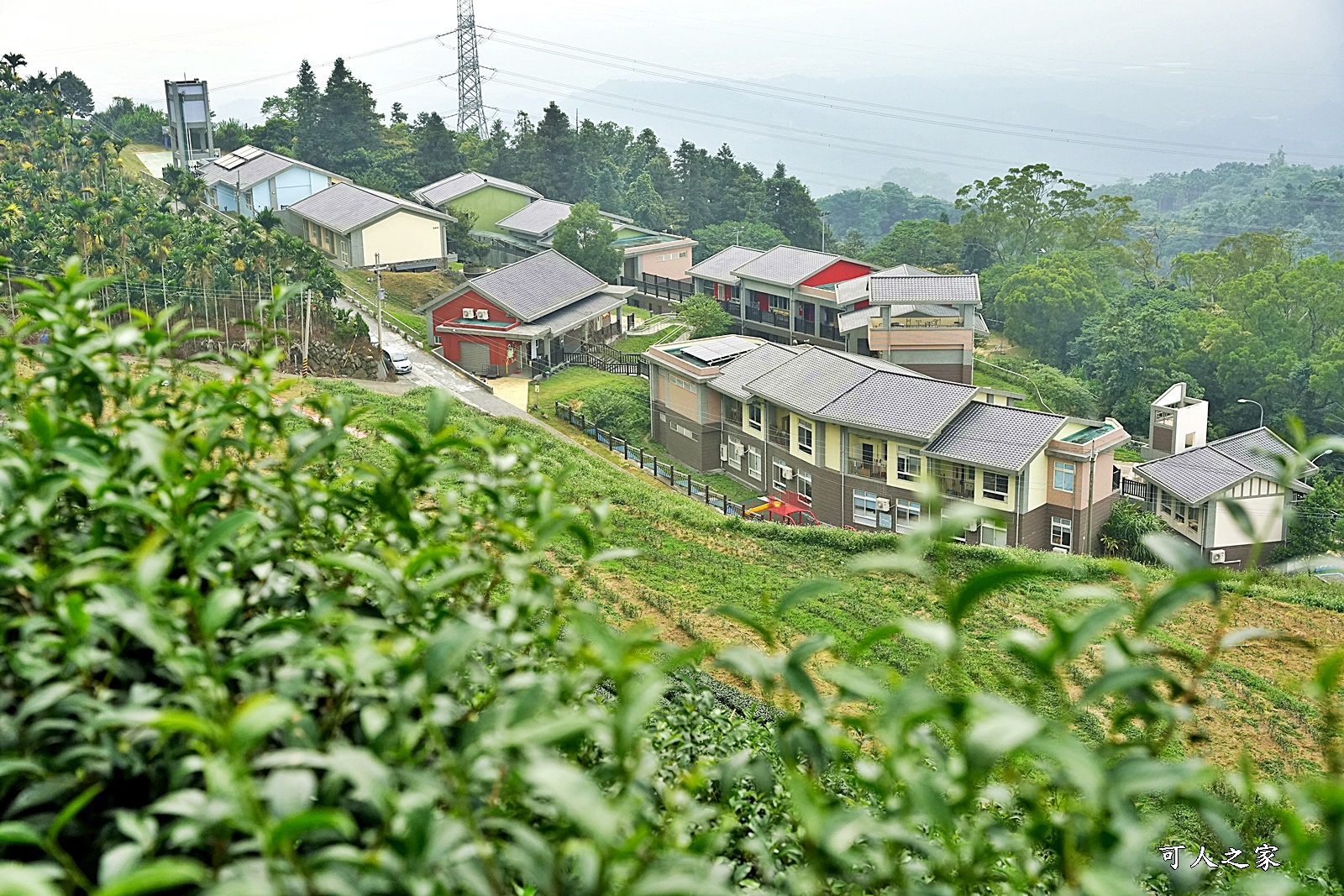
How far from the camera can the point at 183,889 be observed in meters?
1.14

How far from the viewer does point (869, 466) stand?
1817cm

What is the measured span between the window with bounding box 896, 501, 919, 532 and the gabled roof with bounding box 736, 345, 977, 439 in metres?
1.23

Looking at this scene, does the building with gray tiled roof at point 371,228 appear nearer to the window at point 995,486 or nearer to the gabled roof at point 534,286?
the gabled roof at point 534,286

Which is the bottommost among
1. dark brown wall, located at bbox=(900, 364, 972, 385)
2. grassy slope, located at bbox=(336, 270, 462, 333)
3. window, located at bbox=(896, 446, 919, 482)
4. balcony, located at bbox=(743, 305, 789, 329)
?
dark brown wall, located at bbox=(900, 364, 972, 385)

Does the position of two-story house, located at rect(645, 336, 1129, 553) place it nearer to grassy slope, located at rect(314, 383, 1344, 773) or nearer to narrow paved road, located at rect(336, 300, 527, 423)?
grassy slope, located at rect(314, 383, 1344, 773)

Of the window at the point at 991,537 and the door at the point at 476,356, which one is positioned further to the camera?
the door at the point at 476,356

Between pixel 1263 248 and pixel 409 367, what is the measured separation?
29.2 meters

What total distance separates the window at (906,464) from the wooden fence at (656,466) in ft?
8.33

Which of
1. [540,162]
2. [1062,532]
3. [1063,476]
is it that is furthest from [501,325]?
[540,162]

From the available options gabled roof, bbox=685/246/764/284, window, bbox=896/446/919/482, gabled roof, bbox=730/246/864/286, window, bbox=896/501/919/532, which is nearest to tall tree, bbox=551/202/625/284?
gabled roof, bbox=685/246/764/284

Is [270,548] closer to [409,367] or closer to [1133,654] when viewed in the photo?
[1133,654]

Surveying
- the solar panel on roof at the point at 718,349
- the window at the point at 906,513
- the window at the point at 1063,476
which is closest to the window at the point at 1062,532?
the window at the point at 1063,476

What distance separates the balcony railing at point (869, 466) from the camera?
707 inches

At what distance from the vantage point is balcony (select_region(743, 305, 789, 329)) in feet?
99.2
